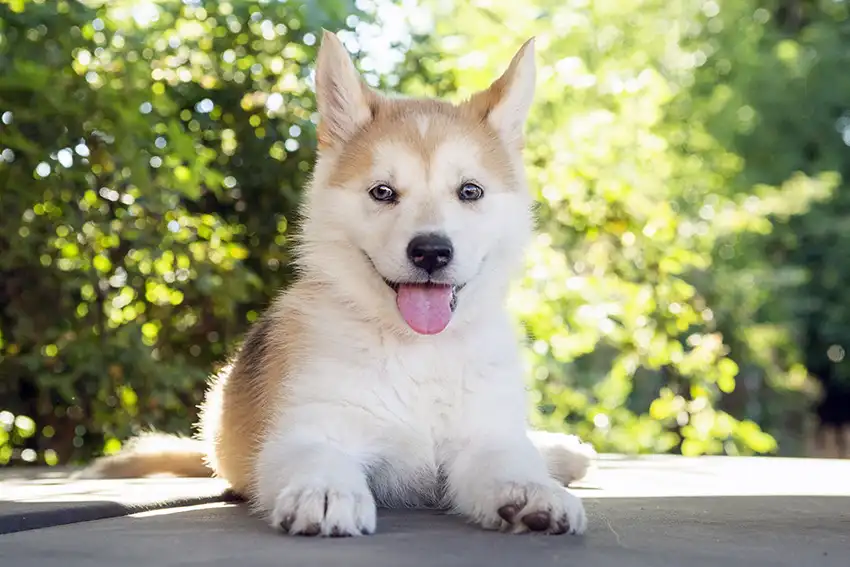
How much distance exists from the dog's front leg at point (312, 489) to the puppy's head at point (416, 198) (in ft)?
1.36

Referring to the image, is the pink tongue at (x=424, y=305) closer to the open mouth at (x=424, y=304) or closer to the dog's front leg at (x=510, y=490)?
the open mouth at (x=424, y=304)

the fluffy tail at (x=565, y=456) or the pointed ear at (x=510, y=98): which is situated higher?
the pointed ear at (x=510, y=98)

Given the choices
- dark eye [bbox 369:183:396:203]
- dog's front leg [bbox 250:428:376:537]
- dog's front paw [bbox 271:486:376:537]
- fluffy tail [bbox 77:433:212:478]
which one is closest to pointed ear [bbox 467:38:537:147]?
dark eye [bbox 369:183:396:203]

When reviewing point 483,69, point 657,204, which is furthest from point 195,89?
point 657,204

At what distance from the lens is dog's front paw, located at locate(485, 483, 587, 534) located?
208 centimetres

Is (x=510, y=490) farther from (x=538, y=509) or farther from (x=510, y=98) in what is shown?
(x=510, y=98)

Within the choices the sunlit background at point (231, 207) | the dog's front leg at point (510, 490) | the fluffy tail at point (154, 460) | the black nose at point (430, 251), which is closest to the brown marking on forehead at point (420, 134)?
the black nose at point (430, 251)

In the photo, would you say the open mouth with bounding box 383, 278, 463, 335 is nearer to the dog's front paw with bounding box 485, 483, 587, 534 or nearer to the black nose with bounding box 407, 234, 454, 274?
the black nose with bounding box 407, 234, 454, 274

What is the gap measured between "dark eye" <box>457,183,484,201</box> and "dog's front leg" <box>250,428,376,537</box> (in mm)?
703

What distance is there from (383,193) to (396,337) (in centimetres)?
36

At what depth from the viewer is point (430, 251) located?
2.41 m

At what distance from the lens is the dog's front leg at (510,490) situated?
2.09 metres

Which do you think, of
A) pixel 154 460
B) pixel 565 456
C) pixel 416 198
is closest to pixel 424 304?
pixel 416 198

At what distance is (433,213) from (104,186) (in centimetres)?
214
